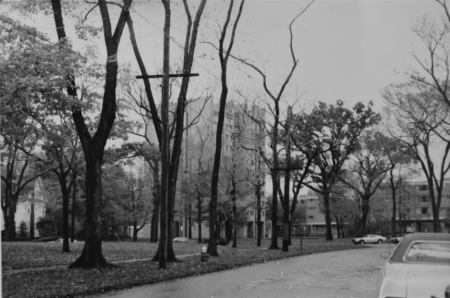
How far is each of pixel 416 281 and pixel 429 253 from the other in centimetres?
86

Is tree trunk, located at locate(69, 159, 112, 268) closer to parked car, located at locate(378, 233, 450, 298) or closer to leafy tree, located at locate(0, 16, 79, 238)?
leafy tree, located at locate(0, 16, 79, 238)

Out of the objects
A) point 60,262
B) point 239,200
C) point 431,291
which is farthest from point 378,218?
point 431,291

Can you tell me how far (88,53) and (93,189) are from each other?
13.3ft

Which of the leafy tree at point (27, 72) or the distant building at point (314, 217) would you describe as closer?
the leafy tree at point (27, 72)

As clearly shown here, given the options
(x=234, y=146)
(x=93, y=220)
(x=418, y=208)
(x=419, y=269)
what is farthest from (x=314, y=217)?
(x=419, y=269)

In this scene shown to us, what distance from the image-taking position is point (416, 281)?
14.9ft

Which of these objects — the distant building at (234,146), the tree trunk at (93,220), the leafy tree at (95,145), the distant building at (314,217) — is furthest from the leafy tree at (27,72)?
the distant building at (314,217)

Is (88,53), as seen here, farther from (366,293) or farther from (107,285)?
(366,293)

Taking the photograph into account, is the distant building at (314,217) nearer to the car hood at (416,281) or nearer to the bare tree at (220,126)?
the bare tree at (220,126)

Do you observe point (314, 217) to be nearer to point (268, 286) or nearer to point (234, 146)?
point (234, 146)

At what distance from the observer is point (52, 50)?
552 inches

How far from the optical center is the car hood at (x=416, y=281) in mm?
4430

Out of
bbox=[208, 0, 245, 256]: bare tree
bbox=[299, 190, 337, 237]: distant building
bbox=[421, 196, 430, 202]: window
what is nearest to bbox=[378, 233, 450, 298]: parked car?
bbox=[208, 0, 245, 256]: bare tree

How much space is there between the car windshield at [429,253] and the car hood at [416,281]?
290 mm
